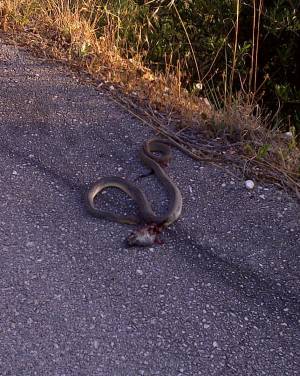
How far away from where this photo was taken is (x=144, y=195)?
4.88m

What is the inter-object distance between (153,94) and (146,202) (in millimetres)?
1670

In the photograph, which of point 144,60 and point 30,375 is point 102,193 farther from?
point 144,60

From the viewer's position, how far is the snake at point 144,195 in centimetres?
467

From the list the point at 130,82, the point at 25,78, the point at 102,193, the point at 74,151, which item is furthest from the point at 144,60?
the point at 102,193

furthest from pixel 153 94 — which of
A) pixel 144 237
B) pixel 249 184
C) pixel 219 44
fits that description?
pixel 144 237

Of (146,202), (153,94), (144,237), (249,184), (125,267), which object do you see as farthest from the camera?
(153,94)

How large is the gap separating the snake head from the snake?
66mm

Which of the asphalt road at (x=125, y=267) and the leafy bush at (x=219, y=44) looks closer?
the asphalt road at (x=125, y=267)

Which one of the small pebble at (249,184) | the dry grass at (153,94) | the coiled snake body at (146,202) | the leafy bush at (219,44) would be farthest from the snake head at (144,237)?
the leafy bush at (219,44)

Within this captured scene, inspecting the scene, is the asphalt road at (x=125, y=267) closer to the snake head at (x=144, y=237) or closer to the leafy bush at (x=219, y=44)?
the snake head at (x=144, y=237)

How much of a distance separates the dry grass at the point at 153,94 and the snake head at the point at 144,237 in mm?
1087

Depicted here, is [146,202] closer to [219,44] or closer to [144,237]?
[144,237]

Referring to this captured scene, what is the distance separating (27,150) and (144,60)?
2241 mm

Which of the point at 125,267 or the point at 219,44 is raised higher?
the point at 219,44
